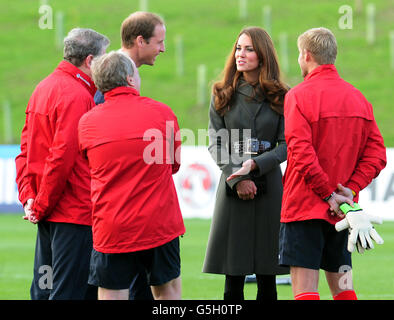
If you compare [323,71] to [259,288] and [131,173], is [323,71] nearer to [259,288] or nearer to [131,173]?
[131,173]

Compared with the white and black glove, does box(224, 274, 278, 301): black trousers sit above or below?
below

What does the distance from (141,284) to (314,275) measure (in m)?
1.24

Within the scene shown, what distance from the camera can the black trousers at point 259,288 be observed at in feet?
21.2

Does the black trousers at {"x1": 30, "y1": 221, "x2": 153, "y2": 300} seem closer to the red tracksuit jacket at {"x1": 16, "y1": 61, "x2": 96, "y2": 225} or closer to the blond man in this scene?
the red tracksuit jacket at {"x1": 16, "y1": 61, "x2": 96, "y2": 225}

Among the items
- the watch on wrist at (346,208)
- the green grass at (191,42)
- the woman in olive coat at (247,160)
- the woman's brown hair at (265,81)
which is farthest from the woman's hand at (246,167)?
the green grass at (191,42)

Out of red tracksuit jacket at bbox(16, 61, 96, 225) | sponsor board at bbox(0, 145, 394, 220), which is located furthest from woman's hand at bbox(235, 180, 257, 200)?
sponsor board at bbox(0, 145, 394, 220)

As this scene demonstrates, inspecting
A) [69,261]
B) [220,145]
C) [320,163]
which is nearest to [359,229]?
[320,163]

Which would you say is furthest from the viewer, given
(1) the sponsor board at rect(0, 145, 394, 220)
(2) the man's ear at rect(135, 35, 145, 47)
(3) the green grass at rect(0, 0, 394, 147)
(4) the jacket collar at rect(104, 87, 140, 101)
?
(3) the green grass at rect(0, 0, 394, 147)

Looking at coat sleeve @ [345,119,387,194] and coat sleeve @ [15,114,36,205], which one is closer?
coat sleeve @ [345,119,387,194]

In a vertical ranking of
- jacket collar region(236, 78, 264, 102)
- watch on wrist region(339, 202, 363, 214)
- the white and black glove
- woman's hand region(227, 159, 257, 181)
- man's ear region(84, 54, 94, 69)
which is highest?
man's ear region(84, 54, 94, 69)

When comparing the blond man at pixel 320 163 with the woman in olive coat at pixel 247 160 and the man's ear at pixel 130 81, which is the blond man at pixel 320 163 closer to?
the woman in olive coat at pixel 247 160

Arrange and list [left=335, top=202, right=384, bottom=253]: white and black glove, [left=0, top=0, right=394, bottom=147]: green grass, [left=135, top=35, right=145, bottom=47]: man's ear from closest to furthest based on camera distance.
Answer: [left=335, top=202, right=384, bottom=253]: white and black glove
[left=135, top=35, right=145, bottom=47]: man's ear
[left=0, top=0, right=394, bottom=147]: green grass

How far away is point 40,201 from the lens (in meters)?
5.76

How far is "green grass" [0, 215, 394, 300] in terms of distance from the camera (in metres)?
8.77
